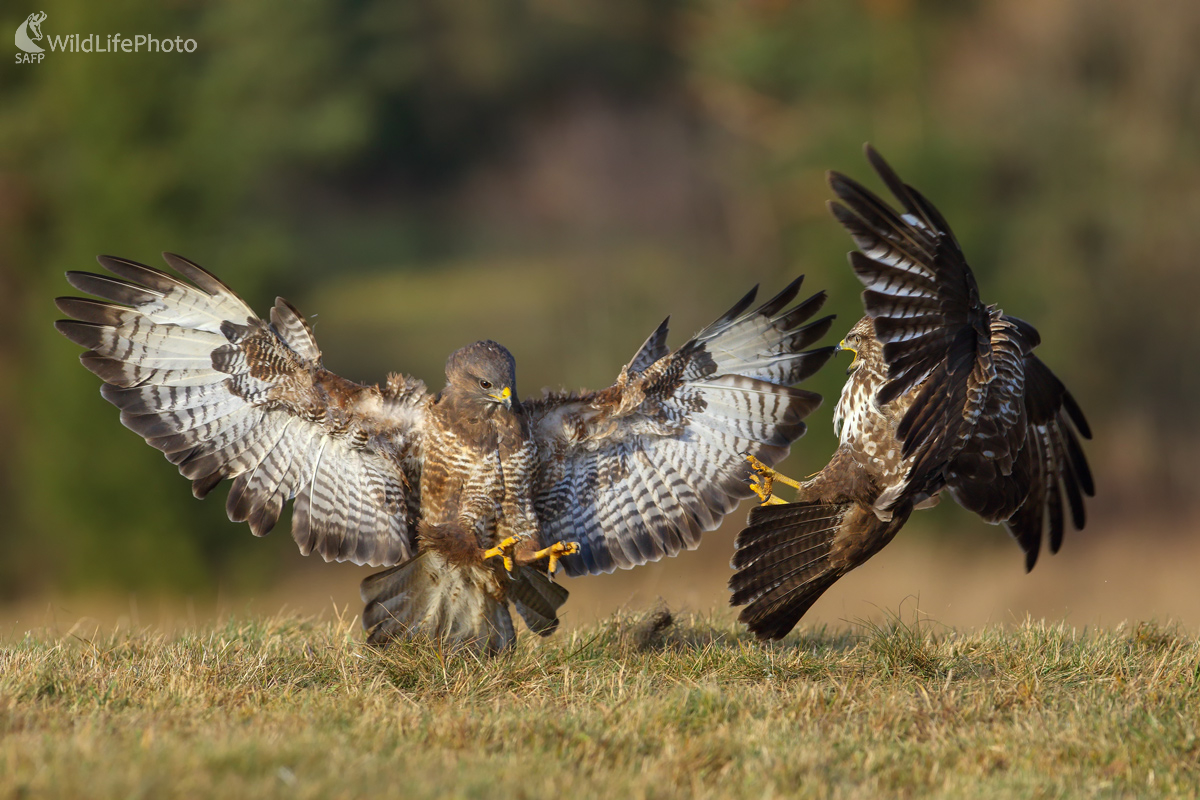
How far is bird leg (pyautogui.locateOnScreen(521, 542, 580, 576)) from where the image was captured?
213 inches

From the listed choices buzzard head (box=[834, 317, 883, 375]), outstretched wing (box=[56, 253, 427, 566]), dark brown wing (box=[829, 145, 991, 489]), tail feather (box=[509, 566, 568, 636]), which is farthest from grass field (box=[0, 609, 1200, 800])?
buzzard head (box=[834, 317, 883, 375])

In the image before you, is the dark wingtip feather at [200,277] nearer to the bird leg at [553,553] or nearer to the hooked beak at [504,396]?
the hooked beak at [504,396]

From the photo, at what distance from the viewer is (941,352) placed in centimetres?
505

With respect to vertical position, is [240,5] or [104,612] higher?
[240,5]

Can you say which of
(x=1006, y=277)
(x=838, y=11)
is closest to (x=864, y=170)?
(x=1006, y=277)

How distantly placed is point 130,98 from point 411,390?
1731 cm

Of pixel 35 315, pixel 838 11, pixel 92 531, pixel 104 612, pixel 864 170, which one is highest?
pixel 838 11

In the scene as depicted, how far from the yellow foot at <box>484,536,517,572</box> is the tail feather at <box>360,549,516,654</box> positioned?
5.8 inches

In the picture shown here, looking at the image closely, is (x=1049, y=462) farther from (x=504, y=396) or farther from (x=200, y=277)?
(x=200, y=277)

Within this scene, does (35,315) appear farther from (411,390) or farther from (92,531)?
(411,390)

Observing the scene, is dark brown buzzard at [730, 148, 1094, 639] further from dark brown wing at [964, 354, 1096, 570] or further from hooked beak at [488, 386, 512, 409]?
hooked beak at [488, 386, 512, 409]

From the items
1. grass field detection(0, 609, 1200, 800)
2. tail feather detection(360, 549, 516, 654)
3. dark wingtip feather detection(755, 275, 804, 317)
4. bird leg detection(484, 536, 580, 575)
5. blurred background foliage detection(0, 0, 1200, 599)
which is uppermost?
blurred background foliage detection(0, 0, 1200, 599)

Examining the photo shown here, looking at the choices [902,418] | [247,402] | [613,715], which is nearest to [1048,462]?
[902,418]

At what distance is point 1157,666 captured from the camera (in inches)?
199
